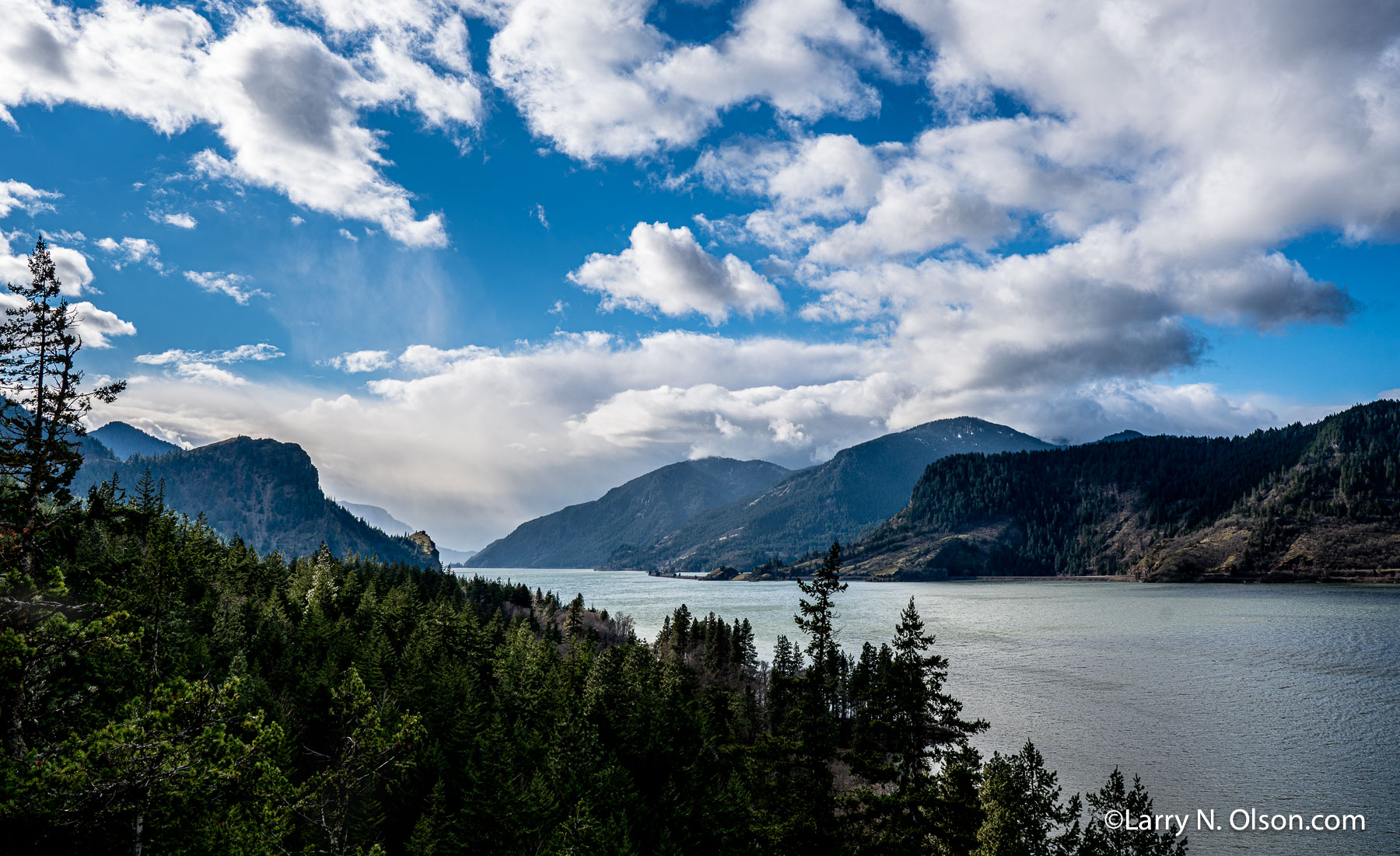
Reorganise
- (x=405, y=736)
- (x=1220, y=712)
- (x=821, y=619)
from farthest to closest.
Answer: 1. (x=1220, y=712)
2. (x=821, y=619)
3. (x=405, y=736)

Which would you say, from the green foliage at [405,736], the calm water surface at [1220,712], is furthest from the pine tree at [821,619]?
the calm water surface at [1220,712]

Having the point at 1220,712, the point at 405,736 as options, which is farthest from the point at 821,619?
the point at 1220,712

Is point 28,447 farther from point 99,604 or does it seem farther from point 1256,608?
point 1256,608

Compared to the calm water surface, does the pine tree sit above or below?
above

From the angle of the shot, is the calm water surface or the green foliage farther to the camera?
the calm water surface

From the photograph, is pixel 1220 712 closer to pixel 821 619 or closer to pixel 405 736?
pixel 821 619

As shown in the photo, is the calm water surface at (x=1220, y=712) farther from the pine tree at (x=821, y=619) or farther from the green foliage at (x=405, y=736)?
the pine tree at (x=821, y=619)

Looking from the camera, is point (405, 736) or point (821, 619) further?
point (821, 619)

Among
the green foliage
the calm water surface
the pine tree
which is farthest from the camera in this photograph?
the calm water surface

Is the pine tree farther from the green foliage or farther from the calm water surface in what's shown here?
the calm water surface

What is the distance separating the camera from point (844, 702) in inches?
4321

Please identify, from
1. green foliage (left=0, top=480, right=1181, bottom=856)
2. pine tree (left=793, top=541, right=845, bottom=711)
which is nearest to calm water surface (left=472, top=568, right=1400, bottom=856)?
green foliage (left=0, top=480, right=1181, bottom=856)

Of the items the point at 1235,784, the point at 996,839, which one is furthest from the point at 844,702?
the point at 996,839

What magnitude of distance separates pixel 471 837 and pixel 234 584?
228 feet
